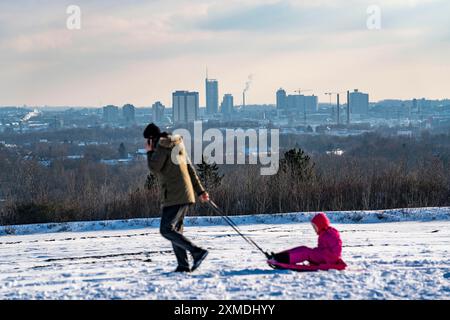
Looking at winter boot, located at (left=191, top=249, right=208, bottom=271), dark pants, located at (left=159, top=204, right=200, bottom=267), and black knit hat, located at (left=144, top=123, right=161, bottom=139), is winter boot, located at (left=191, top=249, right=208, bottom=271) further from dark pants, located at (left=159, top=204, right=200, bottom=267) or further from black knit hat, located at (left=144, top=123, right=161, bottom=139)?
black knit hat, located at (left=144, top=123, right=161, bottom=139)

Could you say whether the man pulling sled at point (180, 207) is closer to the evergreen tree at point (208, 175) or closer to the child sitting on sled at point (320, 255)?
the child sitting on sled at point (320, 255)

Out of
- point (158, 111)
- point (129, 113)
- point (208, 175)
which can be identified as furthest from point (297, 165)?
point (129, 113)

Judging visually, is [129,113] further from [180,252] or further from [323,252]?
[323,252]

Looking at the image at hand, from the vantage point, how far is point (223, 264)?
9.62 meters

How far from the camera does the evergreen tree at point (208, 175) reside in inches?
1053

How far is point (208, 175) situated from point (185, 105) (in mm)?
105969

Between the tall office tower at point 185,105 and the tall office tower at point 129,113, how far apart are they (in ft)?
173

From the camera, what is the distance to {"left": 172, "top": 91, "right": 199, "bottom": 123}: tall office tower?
130 meters

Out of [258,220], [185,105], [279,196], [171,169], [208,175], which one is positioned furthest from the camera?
[185,105]

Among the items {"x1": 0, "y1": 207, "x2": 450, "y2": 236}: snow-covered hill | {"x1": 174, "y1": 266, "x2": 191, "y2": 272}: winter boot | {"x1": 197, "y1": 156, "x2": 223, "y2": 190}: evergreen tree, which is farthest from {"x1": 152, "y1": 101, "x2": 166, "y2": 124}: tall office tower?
{"x1": 174, "y1": 266, "x2": 191, "y2": 272}: winter boot

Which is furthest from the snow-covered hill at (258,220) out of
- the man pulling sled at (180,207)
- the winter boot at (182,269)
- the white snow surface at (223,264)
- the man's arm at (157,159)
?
the man's arm at (157,159)

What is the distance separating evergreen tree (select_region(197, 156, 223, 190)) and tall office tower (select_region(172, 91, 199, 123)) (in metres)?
95.1
